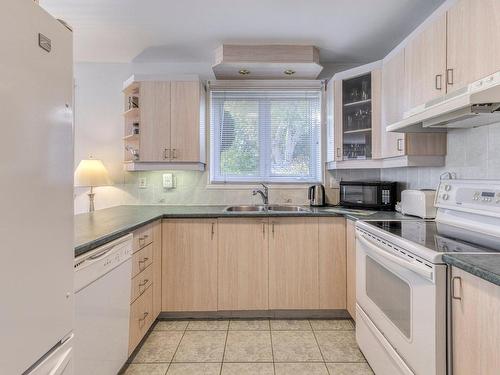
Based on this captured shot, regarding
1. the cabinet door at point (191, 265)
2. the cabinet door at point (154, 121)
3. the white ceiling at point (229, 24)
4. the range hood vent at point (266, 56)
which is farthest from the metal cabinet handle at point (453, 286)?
the cabinet door at point (154, 121)

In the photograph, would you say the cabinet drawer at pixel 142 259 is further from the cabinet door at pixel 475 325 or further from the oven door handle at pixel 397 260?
the cabinet door at pixel 475 325

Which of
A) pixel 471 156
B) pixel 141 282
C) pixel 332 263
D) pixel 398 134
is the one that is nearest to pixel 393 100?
pixel 398 134

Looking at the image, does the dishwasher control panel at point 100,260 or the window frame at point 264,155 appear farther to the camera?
the window frame at point 264,155

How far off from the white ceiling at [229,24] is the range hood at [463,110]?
944 mm

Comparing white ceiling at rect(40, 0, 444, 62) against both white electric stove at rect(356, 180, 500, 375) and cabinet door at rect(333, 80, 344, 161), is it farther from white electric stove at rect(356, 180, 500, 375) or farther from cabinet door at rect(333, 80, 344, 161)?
white electric stove at rect(356, 180, 500, 375)

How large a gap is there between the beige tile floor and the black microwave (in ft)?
3.29

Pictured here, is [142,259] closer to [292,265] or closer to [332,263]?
[292,265]

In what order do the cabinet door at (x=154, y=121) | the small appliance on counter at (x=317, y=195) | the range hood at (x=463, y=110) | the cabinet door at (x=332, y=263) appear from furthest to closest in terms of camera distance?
the small appliance on counter at (x=317, y=195) < the cabinet door at (x=154, y=121) < the cabinet door at (x=332, y=263) < the range hood at (x=463, y=110)

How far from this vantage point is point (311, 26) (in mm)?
2275

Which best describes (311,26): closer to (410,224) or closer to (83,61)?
(410,224)

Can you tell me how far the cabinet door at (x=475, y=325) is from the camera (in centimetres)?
88

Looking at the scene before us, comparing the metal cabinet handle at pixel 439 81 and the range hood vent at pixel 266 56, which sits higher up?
the range hood vent at pixel 266 56

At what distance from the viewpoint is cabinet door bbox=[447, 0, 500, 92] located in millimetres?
1269

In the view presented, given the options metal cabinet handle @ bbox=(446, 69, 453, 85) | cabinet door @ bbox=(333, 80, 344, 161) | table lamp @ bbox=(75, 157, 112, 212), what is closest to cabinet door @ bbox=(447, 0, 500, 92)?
metal cabinet handle @ bbox=(446, 69, 453, 85)
